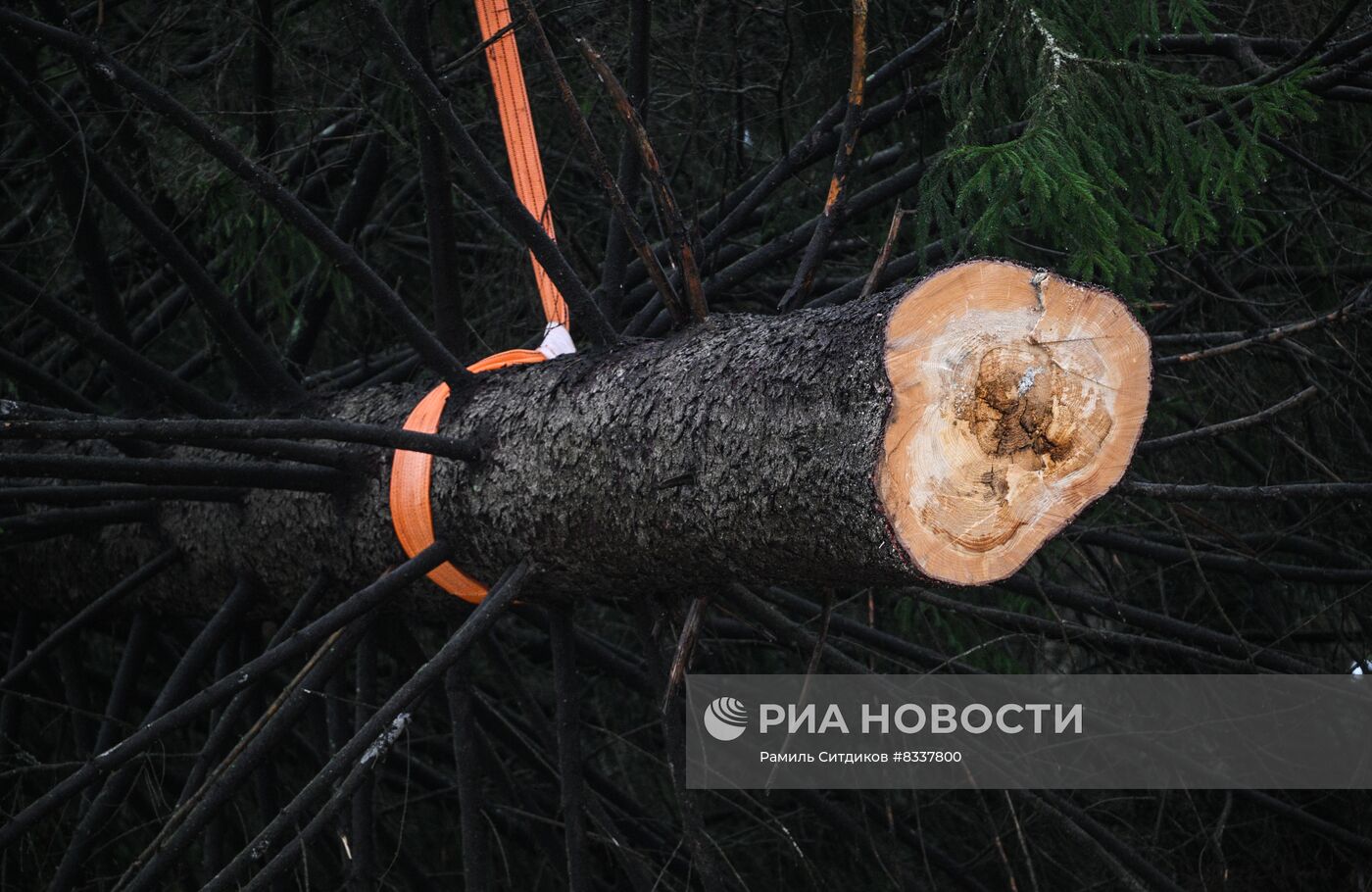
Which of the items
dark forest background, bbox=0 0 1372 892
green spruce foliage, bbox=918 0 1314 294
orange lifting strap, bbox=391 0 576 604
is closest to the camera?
green spruce foliage, bbox=918 0 1314 294

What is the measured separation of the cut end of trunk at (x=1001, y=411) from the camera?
A: 164 cm

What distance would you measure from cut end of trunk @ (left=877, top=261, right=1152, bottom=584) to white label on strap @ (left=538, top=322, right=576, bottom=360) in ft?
3.25

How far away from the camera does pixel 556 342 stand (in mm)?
2494

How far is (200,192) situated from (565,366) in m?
1.22

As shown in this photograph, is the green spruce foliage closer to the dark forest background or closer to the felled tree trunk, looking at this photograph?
the dark forest background

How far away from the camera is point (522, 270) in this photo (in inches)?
142

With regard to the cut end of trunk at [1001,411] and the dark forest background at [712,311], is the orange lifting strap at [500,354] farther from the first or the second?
the cut end of trunk at [1001,411]

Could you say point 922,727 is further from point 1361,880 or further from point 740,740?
point 1361,880

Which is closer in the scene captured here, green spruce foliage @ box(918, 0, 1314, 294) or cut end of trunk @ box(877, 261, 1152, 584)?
cut end of trunk @ box(877, 261, 1152, 584)

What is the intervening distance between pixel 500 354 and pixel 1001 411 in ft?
3.70

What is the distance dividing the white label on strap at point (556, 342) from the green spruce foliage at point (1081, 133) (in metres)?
0.72

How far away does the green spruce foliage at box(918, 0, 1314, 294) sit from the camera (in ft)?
6.63

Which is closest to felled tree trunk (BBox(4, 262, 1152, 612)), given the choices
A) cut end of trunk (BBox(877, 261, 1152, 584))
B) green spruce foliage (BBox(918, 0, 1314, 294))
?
cut end of trunk (BBox(877, 261, 1152, 584))

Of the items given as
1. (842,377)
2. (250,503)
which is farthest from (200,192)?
(842,377)
